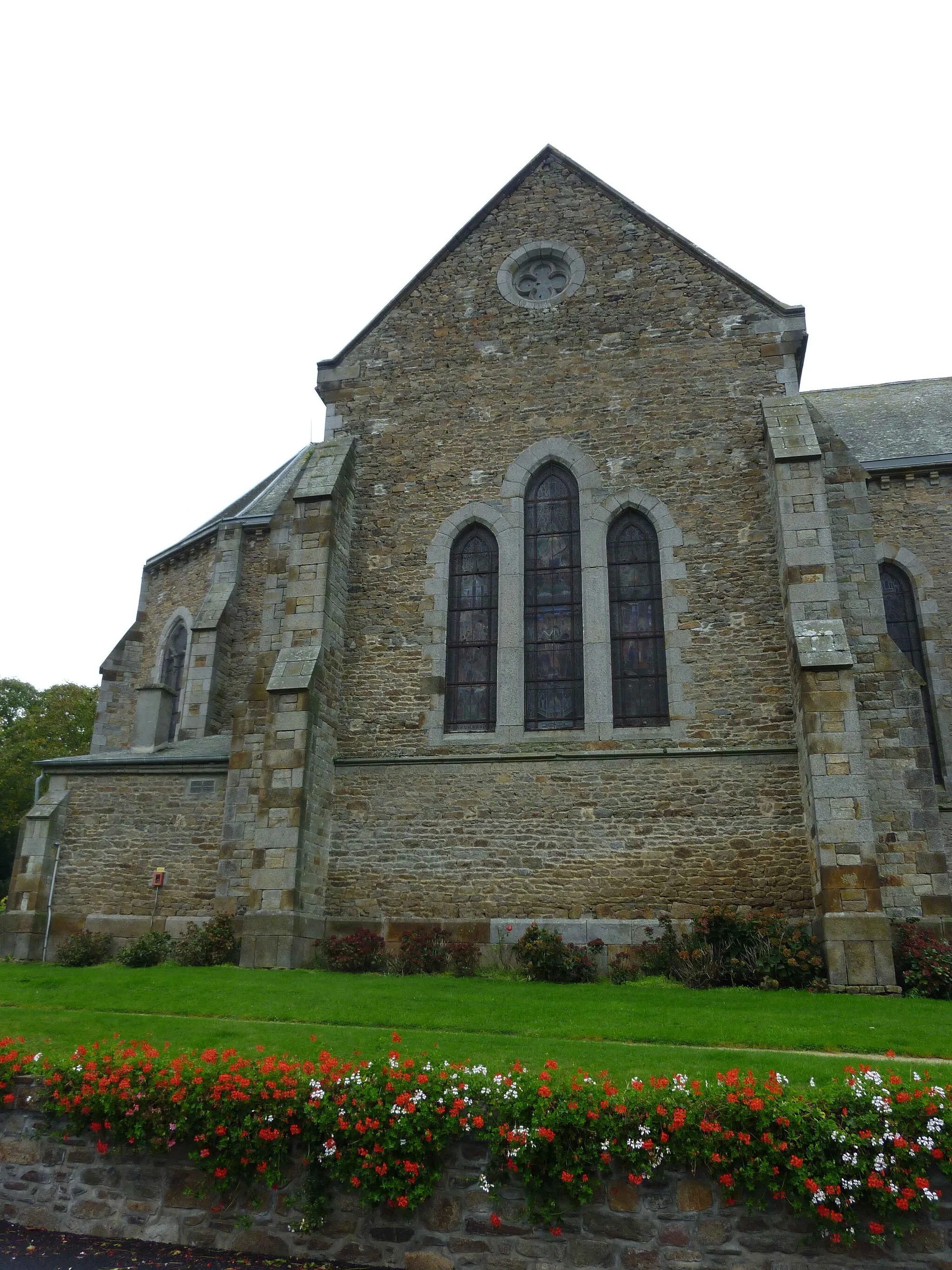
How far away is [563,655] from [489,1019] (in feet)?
21.9

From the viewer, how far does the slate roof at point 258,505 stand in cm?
2203

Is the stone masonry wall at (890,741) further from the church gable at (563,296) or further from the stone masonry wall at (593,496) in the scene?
the church gable at (563,296)

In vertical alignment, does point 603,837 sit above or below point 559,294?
below

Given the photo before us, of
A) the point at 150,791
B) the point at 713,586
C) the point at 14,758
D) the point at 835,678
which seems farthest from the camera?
the point at 14,758

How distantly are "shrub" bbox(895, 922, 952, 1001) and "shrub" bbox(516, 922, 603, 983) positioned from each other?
384 centimetres

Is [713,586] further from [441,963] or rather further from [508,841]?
[441,963]

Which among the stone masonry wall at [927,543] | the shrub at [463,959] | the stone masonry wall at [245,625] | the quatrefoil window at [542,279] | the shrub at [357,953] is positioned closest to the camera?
the shrub at [463,959]

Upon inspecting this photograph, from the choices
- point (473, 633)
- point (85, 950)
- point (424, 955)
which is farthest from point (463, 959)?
point (85, 950)

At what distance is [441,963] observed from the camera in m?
13.2

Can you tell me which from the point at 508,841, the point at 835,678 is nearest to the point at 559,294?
the point at 835,678

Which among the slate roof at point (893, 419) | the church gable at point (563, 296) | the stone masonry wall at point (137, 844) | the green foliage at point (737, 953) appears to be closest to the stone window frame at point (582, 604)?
the church gable at point (563, 296)

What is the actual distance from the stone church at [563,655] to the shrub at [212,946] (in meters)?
0.36

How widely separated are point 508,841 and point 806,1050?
6.14m

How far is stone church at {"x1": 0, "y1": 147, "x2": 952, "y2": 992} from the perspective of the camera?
43.0 feet
